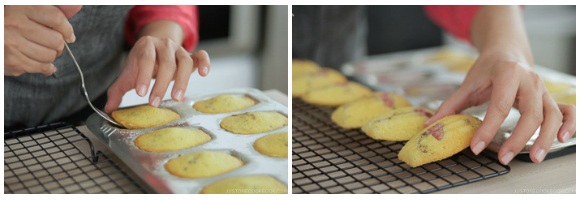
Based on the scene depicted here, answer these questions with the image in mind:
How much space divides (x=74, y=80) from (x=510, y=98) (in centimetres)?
66

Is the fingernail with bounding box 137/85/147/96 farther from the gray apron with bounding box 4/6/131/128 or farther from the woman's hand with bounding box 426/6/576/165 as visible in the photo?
the woman's hand with bounding box 426/6/576/165

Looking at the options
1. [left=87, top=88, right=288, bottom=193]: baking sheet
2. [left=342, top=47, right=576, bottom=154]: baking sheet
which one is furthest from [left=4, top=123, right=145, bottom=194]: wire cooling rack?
[left=342, top=47, right=576, bottom=154]: baking sheet

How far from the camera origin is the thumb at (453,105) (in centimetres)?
107

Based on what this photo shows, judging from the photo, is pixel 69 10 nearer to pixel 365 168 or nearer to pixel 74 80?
pixel 74 80

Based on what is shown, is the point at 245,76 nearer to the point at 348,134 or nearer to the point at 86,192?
the point at 348,134

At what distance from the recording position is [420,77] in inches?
59.7

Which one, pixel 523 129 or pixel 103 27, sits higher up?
pixel 103 27

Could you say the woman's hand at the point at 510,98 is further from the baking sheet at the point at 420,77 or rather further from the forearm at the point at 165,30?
the forearm at the point at 165,30

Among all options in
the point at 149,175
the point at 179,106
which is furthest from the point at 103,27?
the point at 149,175

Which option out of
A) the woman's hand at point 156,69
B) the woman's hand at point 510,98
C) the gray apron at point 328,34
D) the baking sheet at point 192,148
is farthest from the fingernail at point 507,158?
the gray apron at point 328,34

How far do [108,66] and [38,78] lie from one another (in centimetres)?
11

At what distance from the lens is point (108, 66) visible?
113 cm

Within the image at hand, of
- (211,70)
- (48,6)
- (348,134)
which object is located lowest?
(348,134)

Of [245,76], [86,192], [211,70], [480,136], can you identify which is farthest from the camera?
[245,76]
